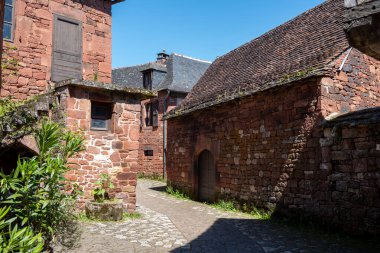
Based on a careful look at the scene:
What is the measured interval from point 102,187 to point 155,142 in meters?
11.9

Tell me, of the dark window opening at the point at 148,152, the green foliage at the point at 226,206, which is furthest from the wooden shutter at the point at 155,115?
the green foliage at the point at 226,206

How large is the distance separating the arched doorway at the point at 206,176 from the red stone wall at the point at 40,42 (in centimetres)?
487

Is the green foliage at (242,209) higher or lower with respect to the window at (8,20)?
lower

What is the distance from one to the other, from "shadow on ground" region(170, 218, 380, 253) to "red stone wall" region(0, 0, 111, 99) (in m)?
5.70

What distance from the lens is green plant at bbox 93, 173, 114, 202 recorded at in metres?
8.41

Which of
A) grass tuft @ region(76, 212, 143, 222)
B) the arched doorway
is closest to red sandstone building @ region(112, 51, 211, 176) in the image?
the arched doorway

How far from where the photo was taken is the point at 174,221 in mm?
8469

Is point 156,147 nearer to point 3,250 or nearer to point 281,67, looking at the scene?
point 281,67

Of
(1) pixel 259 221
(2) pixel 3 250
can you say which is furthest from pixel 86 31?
(2) pixel 3 250

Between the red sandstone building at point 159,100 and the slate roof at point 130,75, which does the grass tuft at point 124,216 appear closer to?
the red sandstone building at point 159,100

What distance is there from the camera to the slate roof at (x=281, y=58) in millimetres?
8492

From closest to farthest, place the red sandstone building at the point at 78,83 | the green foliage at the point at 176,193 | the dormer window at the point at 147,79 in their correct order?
the red sandstone building at the point at 78,83
the green foliage at the point at 176,193
the dormer window at the point at 147,79

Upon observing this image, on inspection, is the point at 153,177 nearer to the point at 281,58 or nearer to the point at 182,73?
the point at 182,73

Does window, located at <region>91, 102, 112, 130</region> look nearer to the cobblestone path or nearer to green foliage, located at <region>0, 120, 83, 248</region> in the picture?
the cobblestone path
